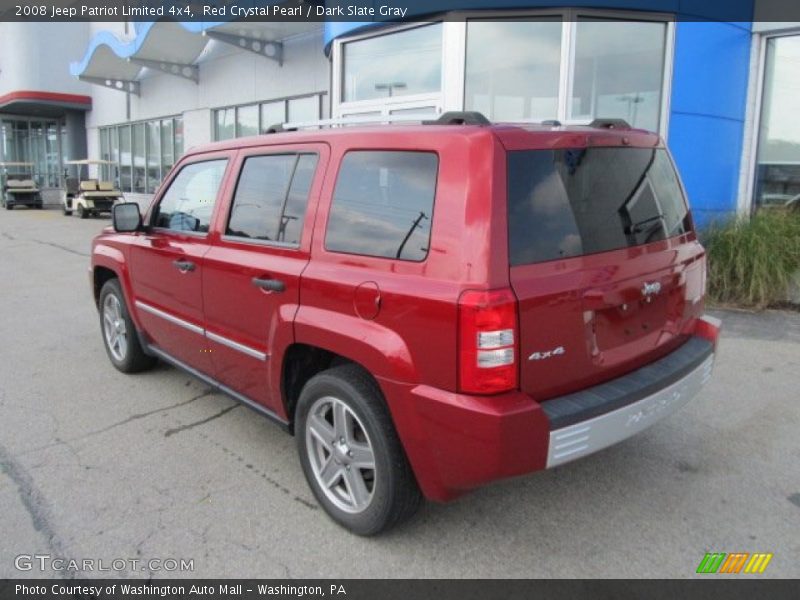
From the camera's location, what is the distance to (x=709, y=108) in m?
8.74

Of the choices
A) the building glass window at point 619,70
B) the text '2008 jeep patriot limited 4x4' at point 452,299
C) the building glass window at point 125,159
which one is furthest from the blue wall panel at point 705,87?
the building glass window at point 125,159

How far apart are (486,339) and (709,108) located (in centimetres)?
787

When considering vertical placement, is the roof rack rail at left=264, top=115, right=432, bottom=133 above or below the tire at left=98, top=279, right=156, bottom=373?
above

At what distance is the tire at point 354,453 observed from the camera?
2.75 meters

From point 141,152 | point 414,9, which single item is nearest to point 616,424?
point 414,9

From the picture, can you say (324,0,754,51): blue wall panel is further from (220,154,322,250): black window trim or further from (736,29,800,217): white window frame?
(220,154,322,250): black window trim

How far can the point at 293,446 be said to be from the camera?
3949 mm

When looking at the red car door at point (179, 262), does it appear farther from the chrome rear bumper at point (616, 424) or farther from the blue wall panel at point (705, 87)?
the blue wall panel at point (705, 87)

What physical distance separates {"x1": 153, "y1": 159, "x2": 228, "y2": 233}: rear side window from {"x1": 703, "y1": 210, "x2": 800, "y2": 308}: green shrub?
5.94 meters

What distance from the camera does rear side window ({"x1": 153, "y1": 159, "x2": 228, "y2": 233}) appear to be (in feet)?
13.0

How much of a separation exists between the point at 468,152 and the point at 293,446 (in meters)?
2.22

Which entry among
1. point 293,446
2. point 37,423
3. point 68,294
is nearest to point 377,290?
point 293,446

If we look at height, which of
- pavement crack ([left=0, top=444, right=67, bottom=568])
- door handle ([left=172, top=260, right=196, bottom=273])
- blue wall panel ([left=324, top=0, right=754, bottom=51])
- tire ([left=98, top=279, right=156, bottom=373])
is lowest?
pavement crack ([left=0, top=444, right=67, bottom=568])
